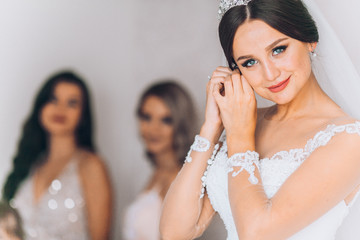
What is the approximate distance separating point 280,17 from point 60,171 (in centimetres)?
187

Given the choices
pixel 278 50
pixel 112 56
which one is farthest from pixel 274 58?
pixel 112 56

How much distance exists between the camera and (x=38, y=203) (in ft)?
8.73

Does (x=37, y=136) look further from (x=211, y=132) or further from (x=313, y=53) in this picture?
(x=313, y=53)

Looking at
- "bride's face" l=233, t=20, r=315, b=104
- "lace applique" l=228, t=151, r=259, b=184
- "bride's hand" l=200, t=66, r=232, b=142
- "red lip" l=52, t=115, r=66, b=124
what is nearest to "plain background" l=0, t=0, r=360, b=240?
"red lip" l=52, t=115, r=66, b=124

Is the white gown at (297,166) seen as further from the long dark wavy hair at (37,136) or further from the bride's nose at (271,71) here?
the long dark wavy hair at (37,136)

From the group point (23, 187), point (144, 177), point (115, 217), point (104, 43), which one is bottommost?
point (115, 217)

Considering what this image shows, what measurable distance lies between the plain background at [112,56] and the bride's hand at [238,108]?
1.15 m

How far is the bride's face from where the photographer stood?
1157mm

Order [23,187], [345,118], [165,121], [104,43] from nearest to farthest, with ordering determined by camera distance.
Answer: [345,118] → [165,121] → [23,187] → [104,43]

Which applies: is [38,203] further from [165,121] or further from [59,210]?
[165,121]

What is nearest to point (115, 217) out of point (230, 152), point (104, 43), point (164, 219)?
point (104, 43)

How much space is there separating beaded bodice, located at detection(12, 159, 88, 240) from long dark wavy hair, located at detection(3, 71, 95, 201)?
0.36 feet

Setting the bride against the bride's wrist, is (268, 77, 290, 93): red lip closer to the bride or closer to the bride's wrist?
the bride

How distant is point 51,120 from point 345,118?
76.9 inches
